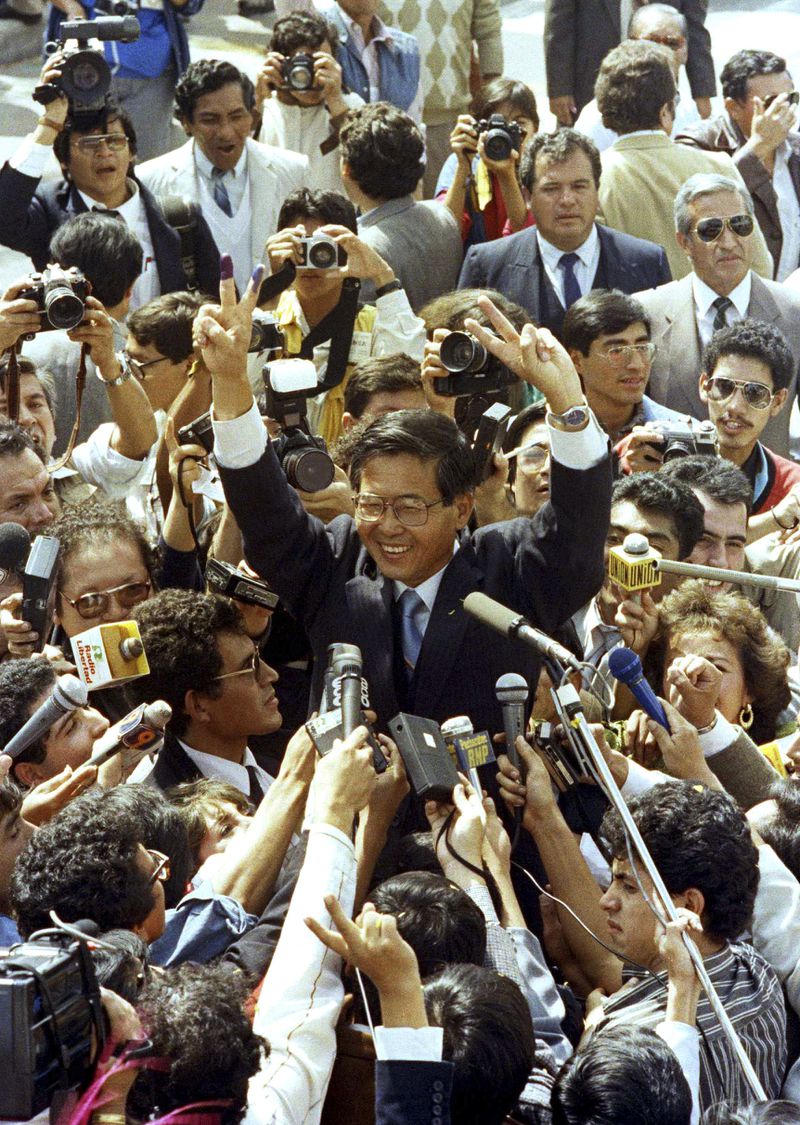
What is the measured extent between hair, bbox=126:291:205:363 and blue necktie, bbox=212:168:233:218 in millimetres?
1559

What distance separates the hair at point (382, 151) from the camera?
20.7 feet

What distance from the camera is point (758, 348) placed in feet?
17.7

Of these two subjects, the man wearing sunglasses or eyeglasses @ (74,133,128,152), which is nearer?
eyeglasses @ (74,133,128,152)

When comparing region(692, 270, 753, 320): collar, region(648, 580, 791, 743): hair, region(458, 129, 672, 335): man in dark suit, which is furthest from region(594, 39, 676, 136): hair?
region(648, 580, 791, 743): hair

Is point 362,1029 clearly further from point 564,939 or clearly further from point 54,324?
point 54,324

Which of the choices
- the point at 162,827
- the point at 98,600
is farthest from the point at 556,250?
the point at 162,827

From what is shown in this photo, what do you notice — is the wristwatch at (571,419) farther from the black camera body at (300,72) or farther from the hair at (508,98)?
the hair at (508,98)

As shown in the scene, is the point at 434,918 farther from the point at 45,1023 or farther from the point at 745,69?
the point at 745,69

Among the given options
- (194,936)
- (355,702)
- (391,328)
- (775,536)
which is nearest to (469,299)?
(391,328)

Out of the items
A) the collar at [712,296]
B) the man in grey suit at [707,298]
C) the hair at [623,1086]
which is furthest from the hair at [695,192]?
the hair at [623,1086]

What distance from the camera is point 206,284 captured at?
657 centimetres

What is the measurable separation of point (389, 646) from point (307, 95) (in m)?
4.32

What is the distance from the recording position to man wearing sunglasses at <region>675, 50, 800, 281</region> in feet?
24.3

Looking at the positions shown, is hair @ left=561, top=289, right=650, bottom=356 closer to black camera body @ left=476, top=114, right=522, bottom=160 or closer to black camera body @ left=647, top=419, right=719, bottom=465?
black camera body @ left=647, top=419, right=719, bottom=465
